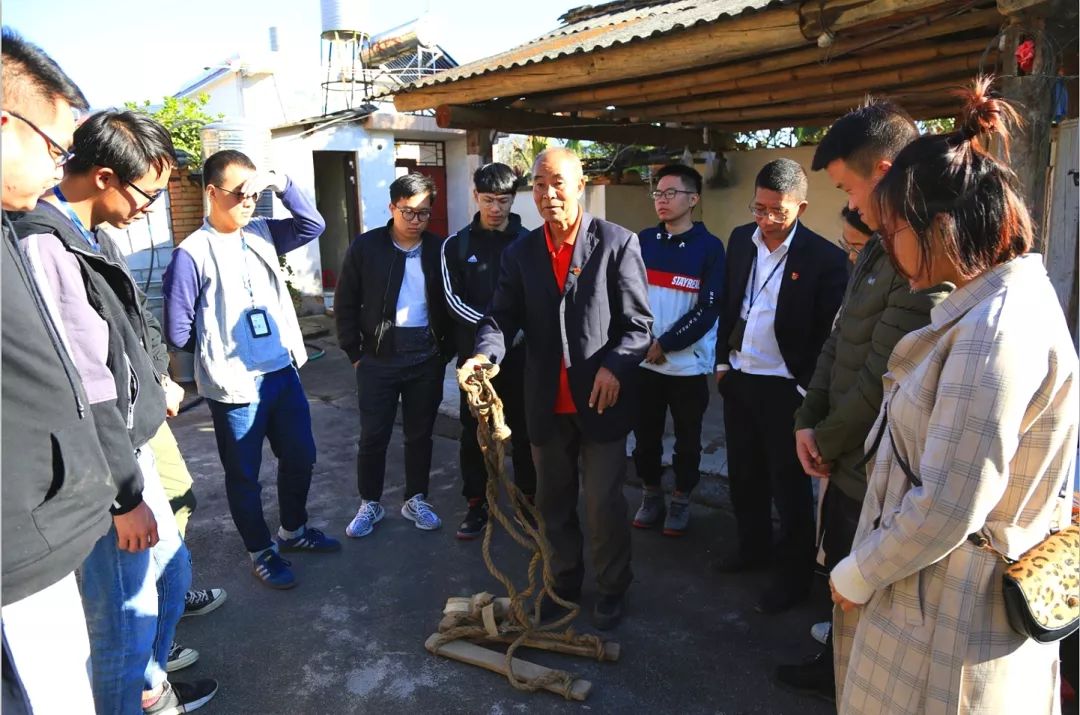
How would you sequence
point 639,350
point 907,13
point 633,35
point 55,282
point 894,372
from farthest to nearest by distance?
point 633,35 < point 907,13 < point 639,350 < point 55,282 < point 894,372

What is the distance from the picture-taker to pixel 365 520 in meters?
3.89

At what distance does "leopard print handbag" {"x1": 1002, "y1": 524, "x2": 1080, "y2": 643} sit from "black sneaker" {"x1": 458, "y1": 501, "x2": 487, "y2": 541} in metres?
2.78

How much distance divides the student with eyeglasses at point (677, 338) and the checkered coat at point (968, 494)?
207 centimetres

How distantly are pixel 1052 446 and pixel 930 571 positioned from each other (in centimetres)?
32

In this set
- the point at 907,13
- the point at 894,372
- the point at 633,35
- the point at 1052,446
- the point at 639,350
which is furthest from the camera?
the point at 633,35

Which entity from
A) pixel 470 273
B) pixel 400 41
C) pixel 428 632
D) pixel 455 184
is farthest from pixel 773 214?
pixel 400 41

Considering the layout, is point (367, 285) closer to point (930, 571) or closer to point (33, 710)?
point (33, 710)

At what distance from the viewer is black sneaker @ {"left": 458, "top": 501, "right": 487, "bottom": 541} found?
3.79 m

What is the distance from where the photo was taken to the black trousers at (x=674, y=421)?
376 cm

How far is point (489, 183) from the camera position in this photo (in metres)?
3.72

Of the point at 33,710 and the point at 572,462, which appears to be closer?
the point at 33,710

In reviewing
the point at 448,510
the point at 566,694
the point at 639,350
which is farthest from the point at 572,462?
the point at 448,510

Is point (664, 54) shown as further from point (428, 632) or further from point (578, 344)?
point (428, 632)

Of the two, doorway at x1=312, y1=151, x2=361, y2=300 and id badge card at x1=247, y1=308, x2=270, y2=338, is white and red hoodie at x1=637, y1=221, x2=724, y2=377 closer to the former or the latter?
id badge card at x1=247, y1=308, x2=270, y2=338
